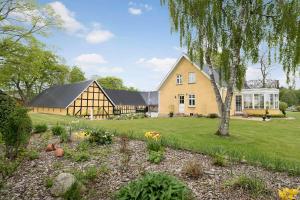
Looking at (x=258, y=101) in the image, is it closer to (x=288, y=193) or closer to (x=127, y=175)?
(x=127, y=175)

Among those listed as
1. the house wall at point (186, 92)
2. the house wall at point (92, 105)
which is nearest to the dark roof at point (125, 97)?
the house wall at point (92, 105)

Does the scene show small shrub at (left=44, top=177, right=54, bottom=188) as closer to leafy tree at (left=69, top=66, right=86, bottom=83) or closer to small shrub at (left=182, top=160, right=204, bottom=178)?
small shrub at (left=182, top=160, right=204, bottom=178)

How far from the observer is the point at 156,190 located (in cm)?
475

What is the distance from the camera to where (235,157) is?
7.23 meters

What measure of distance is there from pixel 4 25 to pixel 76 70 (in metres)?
44.8

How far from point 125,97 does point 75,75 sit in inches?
903

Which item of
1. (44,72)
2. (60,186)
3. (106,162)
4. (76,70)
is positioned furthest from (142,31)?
(76,70)

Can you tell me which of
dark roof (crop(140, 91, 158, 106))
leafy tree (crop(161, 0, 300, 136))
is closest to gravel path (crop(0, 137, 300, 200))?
leafy tree (crop(161, 0, 300, 136))

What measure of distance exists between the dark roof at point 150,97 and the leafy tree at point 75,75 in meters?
20.7

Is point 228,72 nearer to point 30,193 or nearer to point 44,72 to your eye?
point 30,193

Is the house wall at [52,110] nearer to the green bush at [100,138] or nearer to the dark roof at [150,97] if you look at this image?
the dark roof at [150,97]

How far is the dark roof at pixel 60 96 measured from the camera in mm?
33438

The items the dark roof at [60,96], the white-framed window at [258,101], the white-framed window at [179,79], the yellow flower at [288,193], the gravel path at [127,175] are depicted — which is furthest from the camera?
the dark roof at [60,96]

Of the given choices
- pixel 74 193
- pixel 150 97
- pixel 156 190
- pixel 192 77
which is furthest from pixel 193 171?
pixel 150 97
